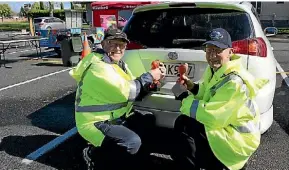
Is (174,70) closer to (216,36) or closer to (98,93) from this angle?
(216,36)

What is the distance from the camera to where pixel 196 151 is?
106 inches

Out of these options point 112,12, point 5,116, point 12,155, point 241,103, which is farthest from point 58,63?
point 241,103

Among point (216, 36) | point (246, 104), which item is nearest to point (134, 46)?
point (216, 36)

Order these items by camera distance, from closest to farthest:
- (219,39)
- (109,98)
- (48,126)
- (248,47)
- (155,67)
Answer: (219,39) → (109,98) → (155,67) → (248,47) → (48,126)

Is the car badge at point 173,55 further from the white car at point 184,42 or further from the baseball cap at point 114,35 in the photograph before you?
the baseball cap at point 114,35

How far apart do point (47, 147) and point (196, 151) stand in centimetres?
197

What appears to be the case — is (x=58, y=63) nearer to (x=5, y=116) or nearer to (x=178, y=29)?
(x=5, y=116)

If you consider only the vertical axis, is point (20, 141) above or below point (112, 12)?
below

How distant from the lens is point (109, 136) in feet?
8.98

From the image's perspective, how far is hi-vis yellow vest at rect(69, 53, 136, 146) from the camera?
104 inches

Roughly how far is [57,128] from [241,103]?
9.51 ft

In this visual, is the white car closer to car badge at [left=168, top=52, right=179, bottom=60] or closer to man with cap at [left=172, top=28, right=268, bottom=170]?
car badge at [left=168, top=52, right=179, bottom=60]

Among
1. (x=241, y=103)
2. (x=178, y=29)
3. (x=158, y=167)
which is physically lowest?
(x=158, y=167)

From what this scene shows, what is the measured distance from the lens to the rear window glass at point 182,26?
131 inches
